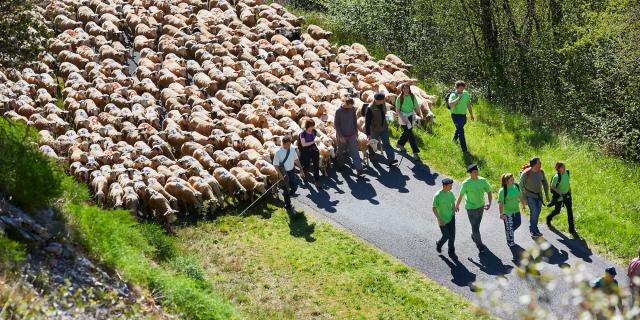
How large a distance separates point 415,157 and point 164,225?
667 centimetres

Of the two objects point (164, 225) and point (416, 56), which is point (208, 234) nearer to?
point (164, 225)

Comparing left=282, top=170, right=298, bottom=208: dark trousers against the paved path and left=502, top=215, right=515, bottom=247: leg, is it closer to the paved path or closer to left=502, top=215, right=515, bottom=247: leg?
the paved path

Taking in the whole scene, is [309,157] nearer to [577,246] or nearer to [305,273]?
A: [305,273]

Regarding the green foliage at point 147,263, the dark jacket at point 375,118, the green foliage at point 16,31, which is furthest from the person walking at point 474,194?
the green foliage at point 16,31

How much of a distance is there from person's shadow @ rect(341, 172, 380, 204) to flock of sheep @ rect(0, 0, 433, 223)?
698mm

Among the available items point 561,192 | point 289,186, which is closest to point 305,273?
point 289,186

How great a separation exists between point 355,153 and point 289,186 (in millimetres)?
2106

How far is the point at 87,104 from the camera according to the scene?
77.1 feet

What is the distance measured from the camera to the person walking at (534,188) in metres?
18.3

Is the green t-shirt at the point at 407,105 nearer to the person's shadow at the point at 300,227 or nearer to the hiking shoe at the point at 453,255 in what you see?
the person's shadow at the point at 300,227

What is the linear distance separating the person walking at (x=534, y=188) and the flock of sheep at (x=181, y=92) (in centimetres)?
Result: 470

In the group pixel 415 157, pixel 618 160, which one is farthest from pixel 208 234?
pixel 618 160

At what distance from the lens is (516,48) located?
32594 mm

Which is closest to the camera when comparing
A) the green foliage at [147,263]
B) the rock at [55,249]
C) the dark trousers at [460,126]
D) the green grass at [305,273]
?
the rock at [55,249]
